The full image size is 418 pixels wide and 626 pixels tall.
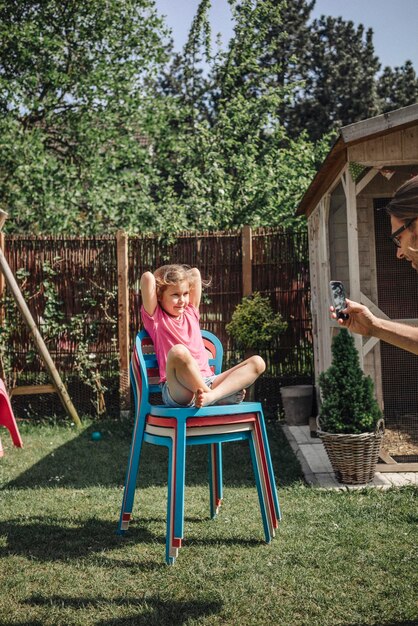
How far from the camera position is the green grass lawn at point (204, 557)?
263 centimetres

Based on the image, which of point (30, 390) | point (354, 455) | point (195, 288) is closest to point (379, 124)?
point (195, 288)

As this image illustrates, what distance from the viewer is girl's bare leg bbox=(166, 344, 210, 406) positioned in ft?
11.1

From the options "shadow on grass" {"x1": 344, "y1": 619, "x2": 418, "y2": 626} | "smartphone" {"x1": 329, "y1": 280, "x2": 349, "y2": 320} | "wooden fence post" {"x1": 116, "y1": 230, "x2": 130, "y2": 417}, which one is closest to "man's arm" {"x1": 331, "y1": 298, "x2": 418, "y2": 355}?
"smartphone" {"x1": 329, "y1": 280, "x2": 349, "y2": 320}

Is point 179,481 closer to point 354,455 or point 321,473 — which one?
point 354,455

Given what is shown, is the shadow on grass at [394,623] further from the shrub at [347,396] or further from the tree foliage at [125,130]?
the tree foliage at [125,130]

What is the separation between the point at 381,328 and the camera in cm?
214

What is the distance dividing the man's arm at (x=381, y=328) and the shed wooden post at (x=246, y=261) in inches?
211

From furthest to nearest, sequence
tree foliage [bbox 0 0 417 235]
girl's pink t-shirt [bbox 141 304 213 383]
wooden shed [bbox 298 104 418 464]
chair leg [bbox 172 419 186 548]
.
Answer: tree foliage [bbox 0 0 417 235] → wooden shed [bbox 298 104 418 464] → girl's pink t-shirt [bbox 141 304 213 383] → chair leg [bbox 172 419 186 548]

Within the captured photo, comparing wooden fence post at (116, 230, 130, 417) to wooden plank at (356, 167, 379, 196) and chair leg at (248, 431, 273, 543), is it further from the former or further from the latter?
chair leg at (248, 431, 273, 543)

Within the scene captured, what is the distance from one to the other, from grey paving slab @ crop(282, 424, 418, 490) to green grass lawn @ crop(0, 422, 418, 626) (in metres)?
0.14

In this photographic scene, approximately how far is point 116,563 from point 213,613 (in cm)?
76

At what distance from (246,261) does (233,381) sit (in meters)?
4.06

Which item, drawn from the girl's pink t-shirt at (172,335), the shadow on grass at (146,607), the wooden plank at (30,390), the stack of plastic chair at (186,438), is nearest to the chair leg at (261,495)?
the stack of plastic chair at (186,438)

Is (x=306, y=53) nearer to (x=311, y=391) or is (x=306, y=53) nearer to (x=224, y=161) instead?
(x=224, y=161)
